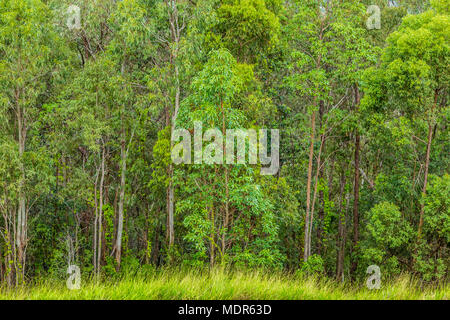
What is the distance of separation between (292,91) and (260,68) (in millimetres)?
1848

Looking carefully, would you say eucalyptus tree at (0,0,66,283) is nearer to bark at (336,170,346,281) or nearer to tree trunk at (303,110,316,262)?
tree trunk at (303,110,316,262)

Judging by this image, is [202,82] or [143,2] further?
[143,2]

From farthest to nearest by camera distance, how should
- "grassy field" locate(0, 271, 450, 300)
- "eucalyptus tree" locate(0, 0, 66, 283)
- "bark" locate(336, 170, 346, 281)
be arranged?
"bark" locate(336, 170, 346, 281) < "eucalyptus tree" locate(0, 0, 66, 283) < "grassy field" locate(0, 271, 450, 300)

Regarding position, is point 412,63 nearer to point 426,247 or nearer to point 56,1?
point 426,247

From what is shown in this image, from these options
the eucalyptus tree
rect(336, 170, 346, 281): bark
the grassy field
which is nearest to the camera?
the grassy field

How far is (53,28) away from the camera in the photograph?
18141 millimetres

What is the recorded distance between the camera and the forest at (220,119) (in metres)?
15.3

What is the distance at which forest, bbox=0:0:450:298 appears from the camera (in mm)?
15258

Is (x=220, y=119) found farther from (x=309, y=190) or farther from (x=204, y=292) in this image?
(x=204, y=292)

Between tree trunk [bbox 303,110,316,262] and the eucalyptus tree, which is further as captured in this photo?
tree trunk [bbox 303,110,316,262]

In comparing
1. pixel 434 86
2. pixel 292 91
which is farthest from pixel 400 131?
pixel 292 91

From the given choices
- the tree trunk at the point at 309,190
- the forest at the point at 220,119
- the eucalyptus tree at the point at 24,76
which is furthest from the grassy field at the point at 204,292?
the tree trunk at the point at 309,190

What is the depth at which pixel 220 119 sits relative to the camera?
14.5 metres

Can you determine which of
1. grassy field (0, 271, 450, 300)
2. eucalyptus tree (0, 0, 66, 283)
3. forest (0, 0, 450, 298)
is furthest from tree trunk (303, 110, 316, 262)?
grassy field (0, 271, 450, 300)
